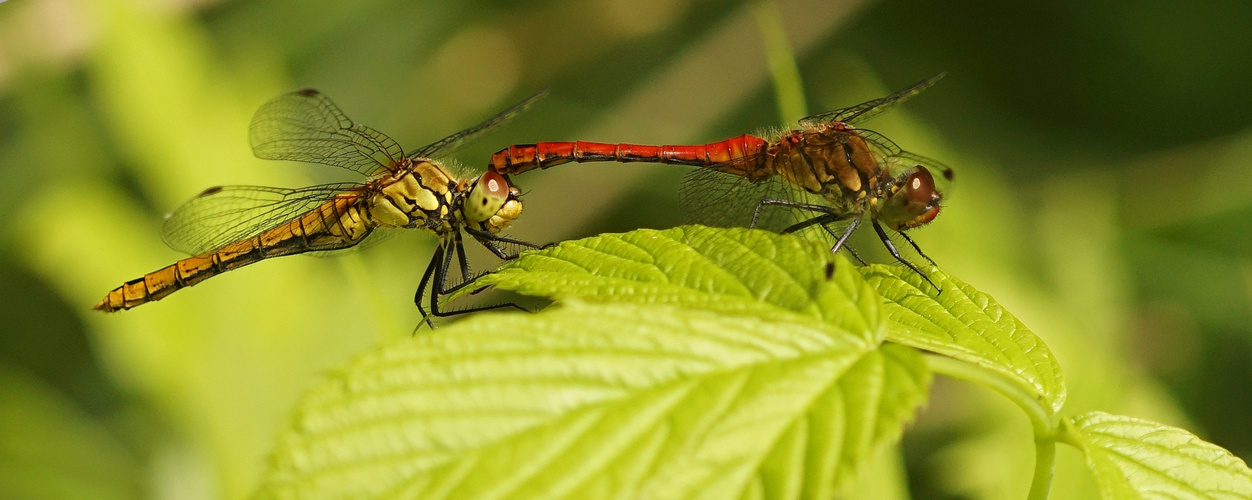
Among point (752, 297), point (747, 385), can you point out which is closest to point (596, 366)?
point (747, 385)

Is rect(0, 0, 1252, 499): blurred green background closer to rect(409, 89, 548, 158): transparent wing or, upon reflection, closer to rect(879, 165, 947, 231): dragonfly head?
rect(409, 89, 548, 158): transparent wing

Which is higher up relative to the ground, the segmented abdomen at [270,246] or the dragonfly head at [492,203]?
the segmented abdomen at [270,246]

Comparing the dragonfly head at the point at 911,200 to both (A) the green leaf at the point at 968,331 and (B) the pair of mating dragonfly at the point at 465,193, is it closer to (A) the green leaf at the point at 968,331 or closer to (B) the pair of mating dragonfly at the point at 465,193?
(B) the pair of mating dragonfly at the point at 465,193

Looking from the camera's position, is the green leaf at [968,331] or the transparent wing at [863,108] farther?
the transparent wing at [863,108]

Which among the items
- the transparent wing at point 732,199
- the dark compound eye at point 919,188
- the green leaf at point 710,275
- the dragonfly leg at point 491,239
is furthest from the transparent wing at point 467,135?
the green leaf at point 710,275

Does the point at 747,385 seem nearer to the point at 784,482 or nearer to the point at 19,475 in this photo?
the point at 784,482

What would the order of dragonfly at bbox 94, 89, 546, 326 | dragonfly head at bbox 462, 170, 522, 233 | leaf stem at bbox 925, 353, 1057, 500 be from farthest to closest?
dragonfly at bbox 94, 89, 546, 326, dragonfly head at bbox 462, 170, 522, 233, leaf stem at bbox 925, 353, 1057, 500

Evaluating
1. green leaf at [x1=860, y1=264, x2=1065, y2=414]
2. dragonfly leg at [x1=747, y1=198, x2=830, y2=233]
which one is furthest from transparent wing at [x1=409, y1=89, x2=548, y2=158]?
green leaf at [x1=860, y1=264, x2=1065, y2=414]
